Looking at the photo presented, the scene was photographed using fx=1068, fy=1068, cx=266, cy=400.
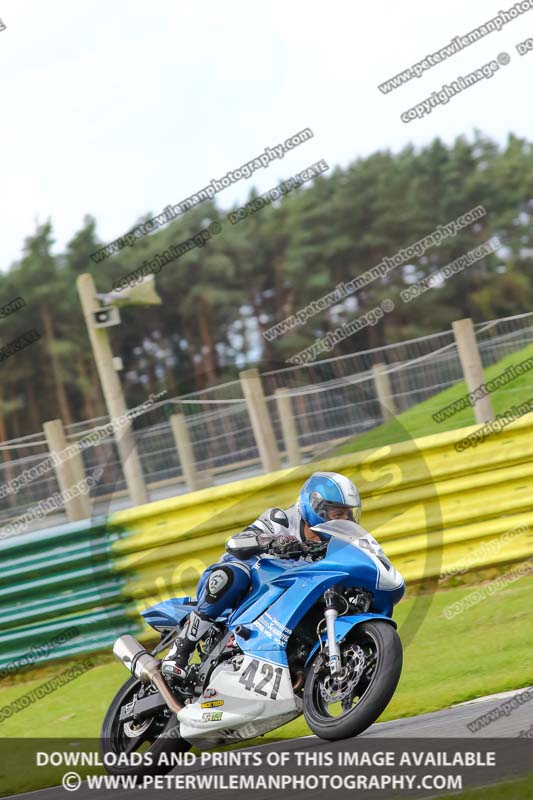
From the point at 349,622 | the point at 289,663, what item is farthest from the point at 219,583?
the point at 349,622

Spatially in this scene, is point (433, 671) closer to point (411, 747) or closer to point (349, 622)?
point (411, 747)

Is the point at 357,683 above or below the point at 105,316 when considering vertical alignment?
below

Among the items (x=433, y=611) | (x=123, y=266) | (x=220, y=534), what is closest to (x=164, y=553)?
(x=220, y=534)

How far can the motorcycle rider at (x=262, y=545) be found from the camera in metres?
5.23

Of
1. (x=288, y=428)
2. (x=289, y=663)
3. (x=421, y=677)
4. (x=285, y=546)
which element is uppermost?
(x=288, y=428)

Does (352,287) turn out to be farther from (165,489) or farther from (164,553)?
(164,553)

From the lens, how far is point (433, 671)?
690 centimetres

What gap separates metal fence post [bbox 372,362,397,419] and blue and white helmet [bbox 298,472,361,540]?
7.69 m

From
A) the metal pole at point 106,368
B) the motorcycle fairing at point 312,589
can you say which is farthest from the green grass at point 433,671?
the metal pole at point 106,368

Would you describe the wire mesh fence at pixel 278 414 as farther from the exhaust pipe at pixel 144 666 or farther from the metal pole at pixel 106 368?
the exhaust pipe at pixel 144 666

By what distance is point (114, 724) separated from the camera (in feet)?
18.7

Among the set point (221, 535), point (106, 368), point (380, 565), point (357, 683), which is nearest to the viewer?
point (357, 683)

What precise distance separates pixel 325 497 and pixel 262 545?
0.43 metres

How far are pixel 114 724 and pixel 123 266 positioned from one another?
149 feet
